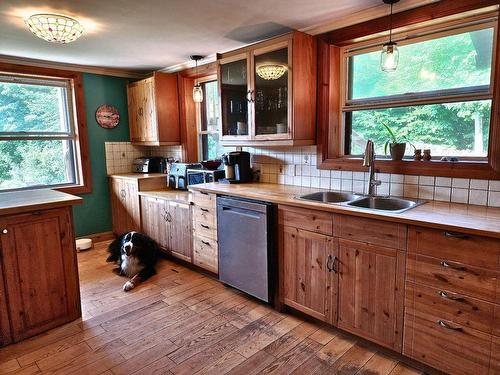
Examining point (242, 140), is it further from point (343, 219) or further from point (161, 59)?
point (161, 59)

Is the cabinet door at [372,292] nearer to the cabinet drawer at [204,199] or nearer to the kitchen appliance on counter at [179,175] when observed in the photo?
the cabinet drawer at [204,199]

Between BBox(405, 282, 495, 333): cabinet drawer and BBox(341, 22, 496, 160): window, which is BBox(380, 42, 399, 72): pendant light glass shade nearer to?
BBox(341, 22, 496, 160): window

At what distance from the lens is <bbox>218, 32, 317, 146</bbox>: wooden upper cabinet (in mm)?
2592

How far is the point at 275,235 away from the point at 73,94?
3.29m

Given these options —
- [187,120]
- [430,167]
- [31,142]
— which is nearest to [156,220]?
[187,120]

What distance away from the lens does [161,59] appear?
12.3 ft

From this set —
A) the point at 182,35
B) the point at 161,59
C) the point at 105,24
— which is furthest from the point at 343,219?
the point at 161,59

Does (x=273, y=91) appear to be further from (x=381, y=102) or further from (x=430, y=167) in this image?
(x=430, y=167)

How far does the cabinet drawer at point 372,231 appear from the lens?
1.82 m

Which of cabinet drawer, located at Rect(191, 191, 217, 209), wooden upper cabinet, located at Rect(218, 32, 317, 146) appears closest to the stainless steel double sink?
wooden upper cabinet, located at Rect(218, 32, 317, 146)

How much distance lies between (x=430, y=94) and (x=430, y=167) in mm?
527

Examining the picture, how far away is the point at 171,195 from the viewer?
11.8ft

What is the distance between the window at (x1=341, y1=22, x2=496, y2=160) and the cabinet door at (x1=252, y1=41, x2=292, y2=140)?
1.70 ft

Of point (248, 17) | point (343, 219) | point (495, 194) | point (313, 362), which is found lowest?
point (313, 362)
